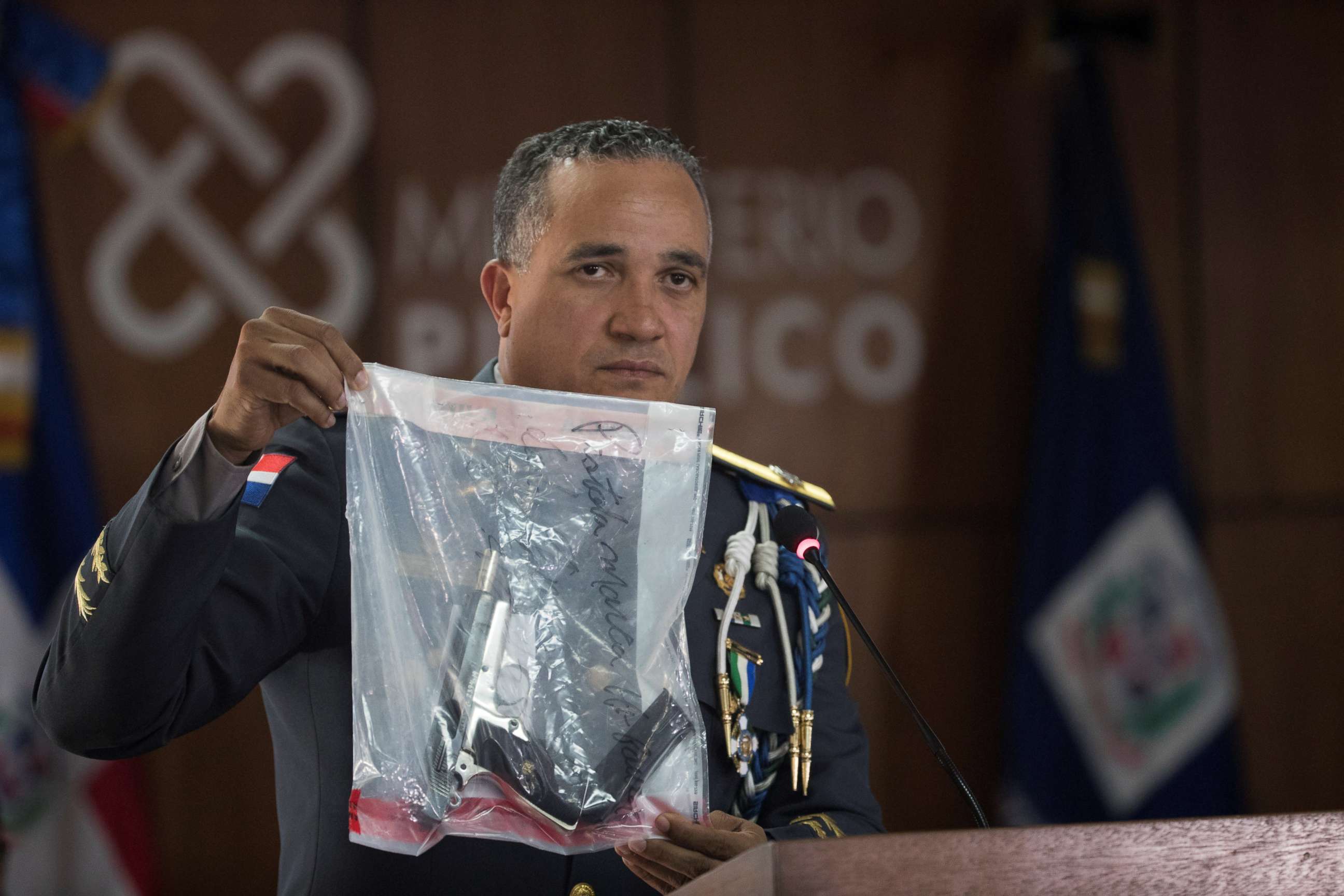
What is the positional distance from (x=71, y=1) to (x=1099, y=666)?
3067 millimetres

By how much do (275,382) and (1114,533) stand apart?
2675 mm

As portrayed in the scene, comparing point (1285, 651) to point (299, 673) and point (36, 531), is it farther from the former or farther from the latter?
point (36, 531)

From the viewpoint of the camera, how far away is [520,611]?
44.1 inches

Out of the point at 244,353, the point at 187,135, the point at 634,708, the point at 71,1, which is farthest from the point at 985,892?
the point at 71,1

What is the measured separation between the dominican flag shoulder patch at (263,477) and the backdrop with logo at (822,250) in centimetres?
179

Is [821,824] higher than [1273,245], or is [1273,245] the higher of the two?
[1273,245]

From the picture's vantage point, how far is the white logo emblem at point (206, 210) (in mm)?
2850

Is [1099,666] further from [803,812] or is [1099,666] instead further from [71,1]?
[71,1]

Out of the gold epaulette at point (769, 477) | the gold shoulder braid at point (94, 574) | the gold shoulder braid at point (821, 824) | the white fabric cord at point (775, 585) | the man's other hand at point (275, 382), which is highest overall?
the man's other hand at point (275, 382)

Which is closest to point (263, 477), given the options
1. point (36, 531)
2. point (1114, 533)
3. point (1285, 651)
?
point (36, 531)

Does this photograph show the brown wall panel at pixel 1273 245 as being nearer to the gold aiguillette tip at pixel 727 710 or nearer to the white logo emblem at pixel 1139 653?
the white logo emblem at pixel 1139 653

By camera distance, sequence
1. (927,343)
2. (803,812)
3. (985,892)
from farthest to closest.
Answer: (927,343), (803,812), (985,892)

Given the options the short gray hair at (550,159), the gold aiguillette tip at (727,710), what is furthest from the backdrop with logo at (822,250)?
the gold aiguillette tip at (727,710)

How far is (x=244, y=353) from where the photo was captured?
3.26 ft
